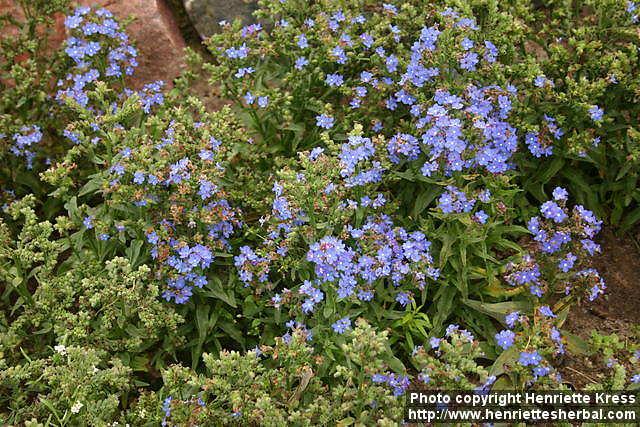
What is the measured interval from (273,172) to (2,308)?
2274 millimetres

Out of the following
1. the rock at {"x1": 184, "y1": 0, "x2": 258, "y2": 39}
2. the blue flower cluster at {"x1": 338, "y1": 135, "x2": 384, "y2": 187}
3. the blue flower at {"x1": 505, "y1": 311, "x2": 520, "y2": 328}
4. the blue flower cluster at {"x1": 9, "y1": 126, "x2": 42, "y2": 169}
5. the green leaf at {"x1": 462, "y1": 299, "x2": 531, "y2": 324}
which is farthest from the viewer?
the rock at {"x1": 184, "y1": 0, "x2": 258, "y2": 39}

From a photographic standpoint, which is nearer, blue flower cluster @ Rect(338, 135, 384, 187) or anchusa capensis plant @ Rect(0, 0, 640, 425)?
anchusa capensis plant @ Rect(0, 0, 640, 425)

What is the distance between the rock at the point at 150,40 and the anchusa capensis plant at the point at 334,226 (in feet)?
3.20

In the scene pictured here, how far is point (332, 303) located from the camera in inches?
174

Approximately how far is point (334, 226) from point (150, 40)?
3188 millimetres

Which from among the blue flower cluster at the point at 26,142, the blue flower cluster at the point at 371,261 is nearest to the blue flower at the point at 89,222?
the blue flower cluster at the point at 26,142

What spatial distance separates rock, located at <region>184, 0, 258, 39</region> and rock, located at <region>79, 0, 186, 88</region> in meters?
0.29

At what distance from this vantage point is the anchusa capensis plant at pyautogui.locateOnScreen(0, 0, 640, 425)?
4.24 m

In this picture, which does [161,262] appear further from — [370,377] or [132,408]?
[370,377]

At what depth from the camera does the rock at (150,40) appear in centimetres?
672

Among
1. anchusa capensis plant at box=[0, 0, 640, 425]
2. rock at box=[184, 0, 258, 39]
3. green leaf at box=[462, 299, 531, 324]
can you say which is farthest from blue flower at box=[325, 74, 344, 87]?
green leaf at box=[462, 299, 531, 324]

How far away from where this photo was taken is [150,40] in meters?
6.75

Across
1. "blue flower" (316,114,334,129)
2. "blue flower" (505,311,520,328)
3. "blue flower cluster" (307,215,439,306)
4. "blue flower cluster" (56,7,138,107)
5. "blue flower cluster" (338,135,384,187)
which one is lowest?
"blue flower" (505,311,520,328)

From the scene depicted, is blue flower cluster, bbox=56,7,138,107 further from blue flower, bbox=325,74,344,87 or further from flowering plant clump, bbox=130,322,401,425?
flowering plant clump, bbox=130,322,401,425
